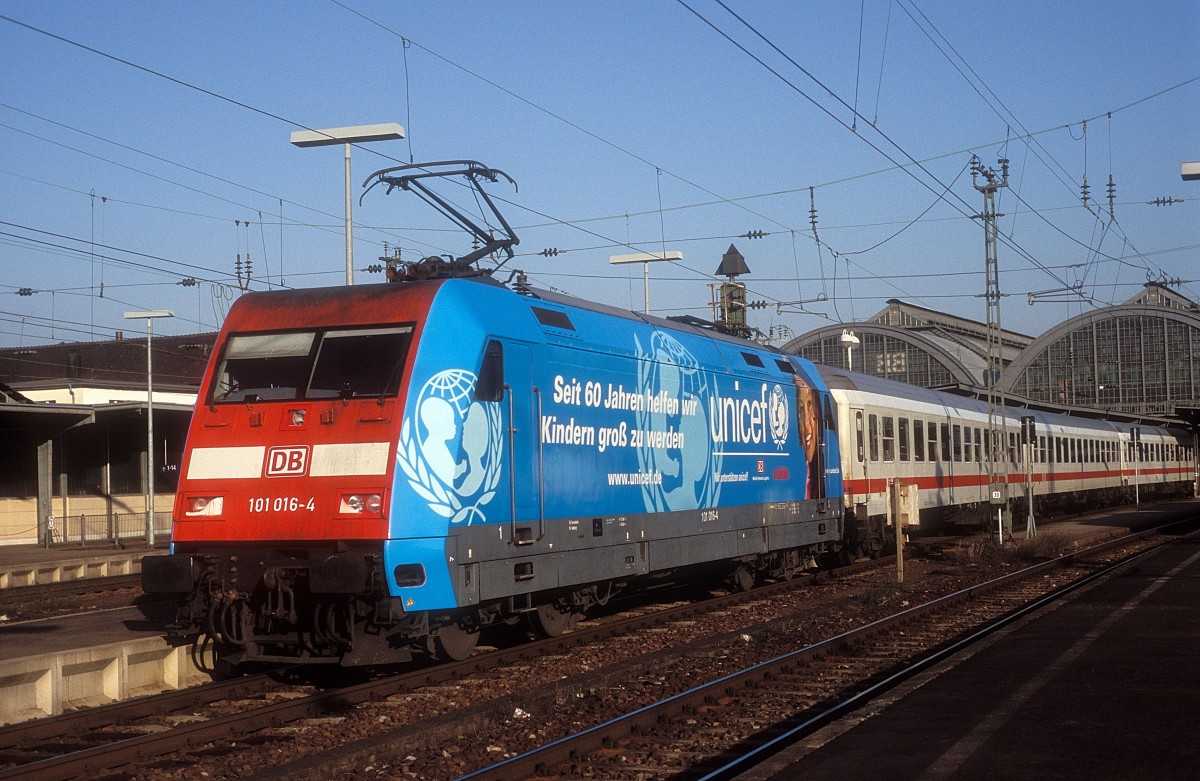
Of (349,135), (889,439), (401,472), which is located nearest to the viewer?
(401,472)

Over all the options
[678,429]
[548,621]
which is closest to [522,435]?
[548,621]

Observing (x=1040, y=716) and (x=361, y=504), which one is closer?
(x=1040, y=716)

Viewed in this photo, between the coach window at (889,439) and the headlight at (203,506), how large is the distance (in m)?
16.8

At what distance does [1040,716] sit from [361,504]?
5.64 meters

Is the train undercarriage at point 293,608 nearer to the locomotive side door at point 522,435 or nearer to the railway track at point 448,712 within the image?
the railway track at point 448,712

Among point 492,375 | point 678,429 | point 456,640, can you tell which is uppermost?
point 492,375

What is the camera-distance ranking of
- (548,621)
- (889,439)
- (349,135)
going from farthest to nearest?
(889,439) → (349,135) → (548,621)

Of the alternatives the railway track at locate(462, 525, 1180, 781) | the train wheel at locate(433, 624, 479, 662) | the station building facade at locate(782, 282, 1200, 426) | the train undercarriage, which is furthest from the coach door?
the station building facade at locate(782, 282, 1200, 426)

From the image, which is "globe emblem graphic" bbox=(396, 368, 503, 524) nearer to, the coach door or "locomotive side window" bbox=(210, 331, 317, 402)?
"locomotive side window" bbox=(210, 331, 317, 402)

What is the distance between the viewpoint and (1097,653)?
1207cm

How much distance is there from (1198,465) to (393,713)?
7349 centimetres

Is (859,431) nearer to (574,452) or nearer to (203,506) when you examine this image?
Result: (574,452)

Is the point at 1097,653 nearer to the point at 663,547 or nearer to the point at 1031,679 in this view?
the point at 1031,679

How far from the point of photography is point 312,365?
450 inches
